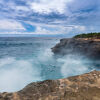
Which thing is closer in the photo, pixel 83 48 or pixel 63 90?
pixel 63 90

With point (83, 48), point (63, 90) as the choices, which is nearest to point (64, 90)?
point (63, 90)

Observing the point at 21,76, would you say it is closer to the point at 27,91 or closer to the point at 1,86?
the point at 1,86

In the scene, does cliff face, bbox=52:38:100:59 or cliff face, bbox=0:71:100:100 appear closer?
cliff face, bbox=0:71:100:100

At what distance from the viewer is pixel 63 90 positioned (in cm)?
354

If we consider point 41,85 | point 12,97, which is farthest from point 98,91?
point 12,97

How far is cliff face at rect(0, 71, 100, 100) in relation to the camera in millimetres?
3186

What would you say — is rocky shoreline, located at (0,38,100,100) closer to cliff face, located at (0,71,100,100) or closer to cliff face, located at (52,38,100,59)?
cliff face, located at (0,71,100,100)

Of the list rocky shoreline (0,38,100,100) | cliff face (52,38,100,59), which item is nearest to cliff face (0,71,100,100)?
rocky shoreline (0,38,100,100)

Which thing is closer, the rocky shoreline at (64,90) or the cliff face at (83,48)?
the rocky shoreline at (64,90)

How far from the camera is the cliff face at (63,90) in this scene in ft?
10.5

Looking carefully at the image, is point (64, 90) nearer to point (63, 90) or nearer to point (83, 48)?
point (63, 90)

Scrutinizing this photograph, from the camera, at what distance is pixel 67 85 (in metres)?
3.86

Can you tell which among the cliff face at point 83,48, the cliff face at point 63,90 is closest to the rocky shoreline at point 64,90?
the cliff face at point 63,90

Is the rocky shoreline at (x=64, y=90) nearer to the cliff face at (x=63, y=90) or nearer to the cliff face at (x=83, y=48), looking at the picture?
the cliff face at (x=63, y=90)
